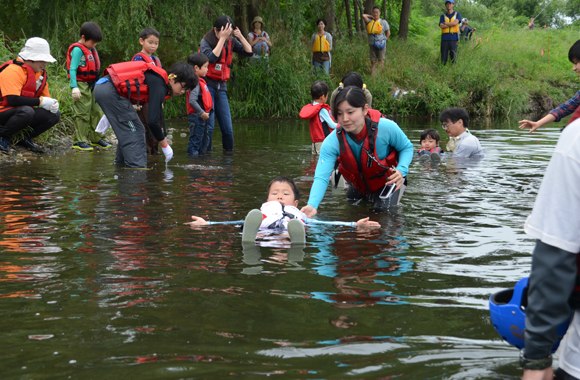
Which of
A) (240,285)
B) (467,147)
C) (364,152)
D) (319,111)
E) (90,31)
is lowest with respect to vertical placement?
(240,285)

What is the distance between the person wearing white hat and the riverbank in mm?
5326

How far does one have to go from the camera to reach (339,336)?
3059 millimetres

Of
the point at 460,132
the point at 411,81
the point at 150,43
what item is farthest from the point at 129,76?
the point at 411,81

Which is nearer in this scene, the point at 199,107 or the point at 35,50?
the point at 35,50

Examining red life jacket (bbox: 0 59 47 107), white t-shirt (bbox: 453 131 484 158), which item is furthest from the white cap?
white t-shirt (bbox: 453 131 484 158)

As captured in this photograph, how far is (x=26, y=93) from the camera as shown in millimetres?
9578

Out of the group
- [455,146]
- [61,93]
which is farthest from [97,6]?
[455,146]

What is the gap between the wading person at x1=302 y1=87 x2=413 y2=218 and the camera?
5.66 metres

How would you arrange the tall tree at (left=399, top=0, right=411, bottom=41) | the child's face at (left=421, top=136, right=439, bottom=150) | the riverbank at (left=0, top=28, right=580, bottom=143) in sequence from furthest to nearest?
the tall tree at (left=399, top=0, right=411, bottom=41), the riverbank at (left=0, top=28, right=580, bottom=143), the child's face at (left=421, top=136, right=439, bottom=150)

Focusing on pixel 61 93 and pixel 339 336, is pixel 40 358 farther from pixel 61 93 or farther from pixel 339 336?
pixel 61 93

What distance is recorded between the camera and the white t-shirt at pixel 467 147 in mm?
10641

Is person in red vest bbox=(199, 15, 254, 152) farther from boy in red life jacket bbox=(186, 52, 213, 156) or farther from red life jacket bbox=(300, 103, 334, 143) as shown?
red life jacket bbox=(300, 103, 334, 143)

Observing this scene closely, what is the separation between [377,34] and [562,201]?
19.5 m

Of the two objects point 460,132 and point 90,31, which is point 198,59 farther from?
point 460,132
